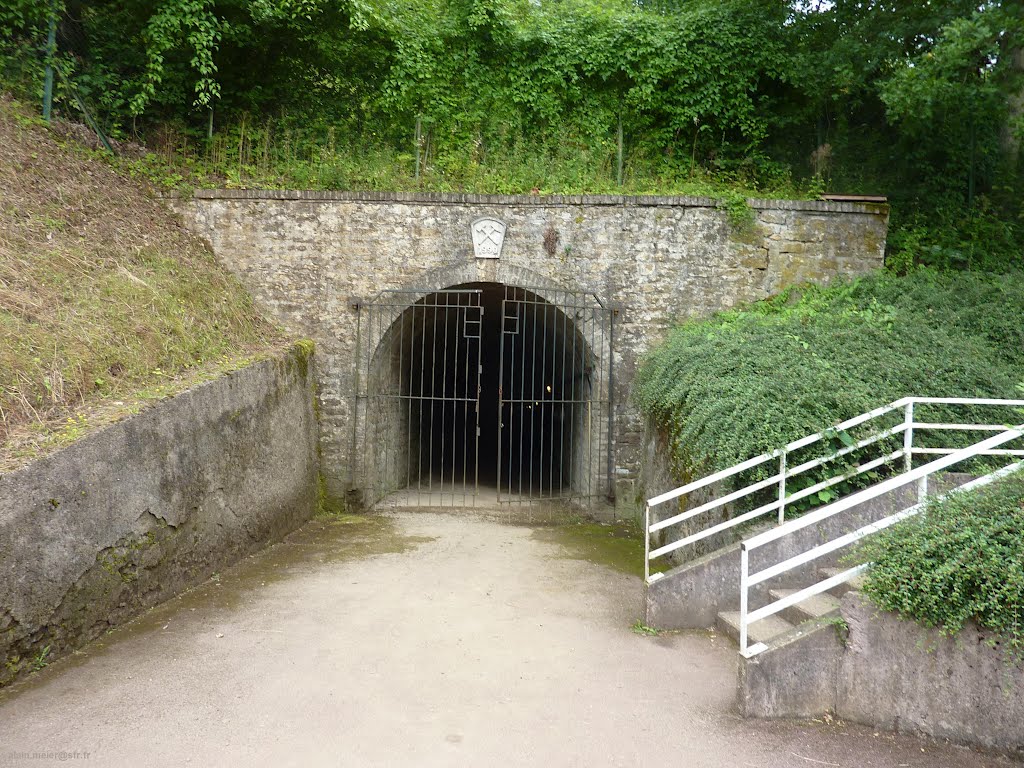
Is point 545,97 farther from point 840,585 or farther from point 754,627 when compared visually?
point 754,627

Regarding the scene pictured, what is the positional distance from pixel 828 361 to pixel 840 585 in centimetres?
201

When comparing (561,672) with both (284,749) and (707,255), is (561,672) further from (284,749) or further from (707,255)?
(707,255)

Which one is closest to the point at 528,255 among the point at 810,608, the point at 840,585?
the point at 840,585

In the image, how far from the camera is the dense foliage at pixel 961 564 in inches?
127

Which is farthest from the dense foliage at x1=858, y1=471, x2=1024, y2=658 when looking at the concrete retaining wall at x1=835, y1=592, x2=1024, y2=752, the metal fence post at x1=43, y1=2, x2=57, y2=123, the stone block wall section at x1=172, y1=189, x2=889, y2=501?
the metal fence post at x1=43, y1=2, x2=57, y2=123

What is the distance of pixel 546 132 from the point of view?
36.8 ft

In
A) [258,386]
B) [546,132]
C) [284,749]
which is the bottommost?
[284,749]

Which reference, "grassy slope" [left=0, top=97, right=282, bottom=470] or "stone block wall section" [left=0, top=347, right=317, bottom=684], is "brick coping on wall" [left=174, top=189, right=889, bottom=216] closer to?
"grassy slope" [left=0, top=97, right=282, bottom=470]

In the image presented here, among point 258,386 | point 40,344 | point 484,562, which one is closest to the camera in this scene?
point 40,344

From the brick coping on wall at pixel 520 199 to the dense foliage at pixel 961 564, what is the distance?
5703 mm

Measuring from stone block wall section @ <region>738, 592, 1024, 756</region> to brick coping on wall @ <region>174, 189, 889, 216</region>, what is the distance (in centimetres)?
625

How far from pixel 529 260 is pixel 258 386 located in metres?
3.65

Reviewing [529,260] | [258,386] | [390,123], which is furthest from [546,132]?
[258,386]

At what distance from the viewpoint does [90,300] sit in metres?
6.33
